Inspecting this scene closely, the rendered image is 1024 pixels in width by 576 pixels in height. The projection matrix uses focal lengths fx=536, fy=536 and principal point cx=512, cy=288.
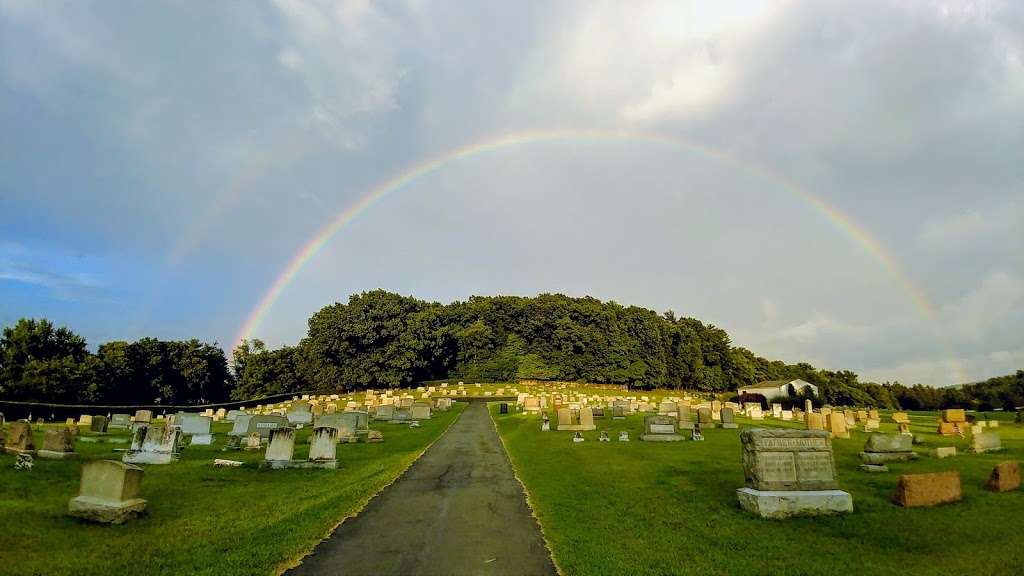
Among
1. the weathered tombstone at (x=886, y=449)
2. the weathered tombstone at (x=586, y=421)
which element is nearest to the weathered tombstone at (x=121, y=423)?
the weathered tombstone at (x=586, y=421)

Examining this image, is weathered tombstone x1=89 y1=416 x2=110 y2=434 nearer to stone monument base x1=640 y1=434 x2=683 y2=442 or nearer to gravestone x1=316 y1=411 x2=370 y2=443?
gravestone x1=316 y1=411 x2=370 y2=443

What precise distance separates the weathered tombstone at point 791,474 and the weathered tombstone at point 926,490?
1.09m

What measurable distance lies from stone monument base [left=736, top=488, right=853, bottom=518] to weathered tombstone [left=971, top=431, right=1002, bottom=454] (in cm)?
1307

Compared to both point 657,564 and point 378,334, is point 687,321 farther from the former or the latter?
point 657,564

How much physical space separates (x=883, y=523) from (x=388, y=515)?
917 cm

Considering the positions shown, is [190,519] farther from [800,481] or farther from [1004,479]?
[1004,479]

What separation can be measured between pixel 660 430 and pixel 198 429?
67.6 feet

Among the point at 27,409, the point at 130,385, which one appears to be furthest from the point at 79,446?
the point at 130,385

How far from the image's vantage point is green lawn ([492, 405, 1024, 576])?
770 centimetres

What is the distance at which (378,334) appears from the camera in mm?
90000

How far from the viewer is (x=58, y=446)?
16125mm

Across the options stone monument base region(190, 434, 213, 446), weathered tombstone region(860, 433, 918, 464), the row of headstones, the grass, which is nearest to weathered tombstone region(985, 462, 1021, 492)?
the row of headstones

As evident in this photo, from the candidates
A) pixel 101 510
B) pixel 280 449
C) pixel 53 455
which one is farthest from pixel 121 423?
pixel 101 510

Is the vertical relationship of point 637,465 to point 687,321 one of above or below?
below
